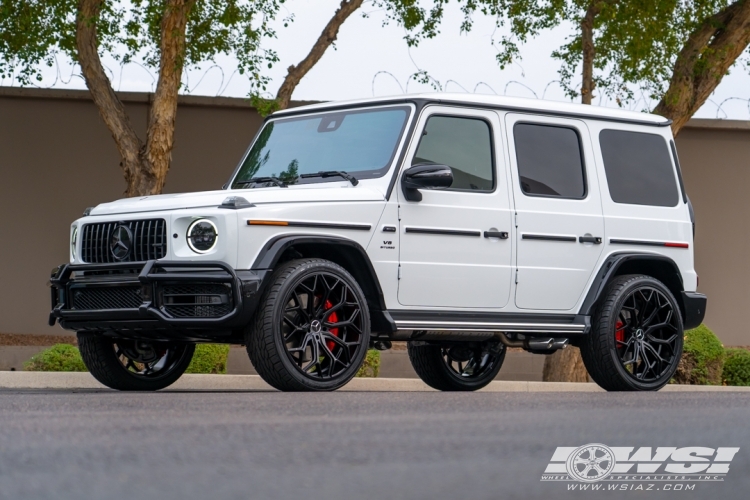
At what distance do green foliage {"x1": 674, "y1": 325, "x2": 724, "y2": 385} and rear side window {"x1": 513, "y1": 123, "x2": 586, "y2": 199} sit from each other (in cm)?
486

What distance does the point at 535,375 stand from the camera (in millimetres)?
15609

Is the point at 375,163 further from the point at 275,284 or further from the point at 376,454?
the point at 376,454

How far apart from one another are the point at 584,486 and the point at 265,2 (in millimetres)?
12405

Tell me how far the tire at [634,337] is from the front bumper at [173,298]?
298 cm

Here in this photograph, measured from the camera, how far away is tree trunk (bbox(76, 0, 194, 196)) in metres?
13.3

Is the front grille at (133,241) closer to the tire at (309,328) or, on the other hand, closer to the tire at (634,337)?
the tire at (309,328)

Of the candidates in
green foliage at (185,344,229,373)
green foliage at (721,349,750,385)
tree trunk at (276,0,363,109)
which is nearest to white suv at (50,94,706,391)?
green foliage at (185,344,229,373)

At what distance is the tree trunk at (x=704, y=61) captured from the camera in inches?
579

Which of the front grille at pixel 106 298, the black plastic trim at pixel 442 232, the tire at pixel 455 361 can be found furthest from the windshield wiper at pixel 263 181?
the tire at pixel 455 361

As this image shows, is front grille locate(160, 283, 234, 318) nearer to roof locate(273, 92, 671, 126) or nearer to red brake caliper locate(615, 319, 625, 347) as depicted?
roof locate(273, 92, 671, 126)

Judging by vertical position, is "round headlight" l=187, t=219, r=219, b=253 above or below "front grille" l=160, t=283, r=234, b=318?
above

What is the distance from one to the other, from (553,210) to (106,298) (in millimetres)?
3332

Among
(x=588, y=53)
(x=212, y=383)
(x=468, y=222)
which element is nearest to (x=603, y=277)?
(x=468, y=222)

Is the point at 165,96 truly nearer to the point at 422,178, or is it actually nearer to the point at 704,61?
the point at 422,178
